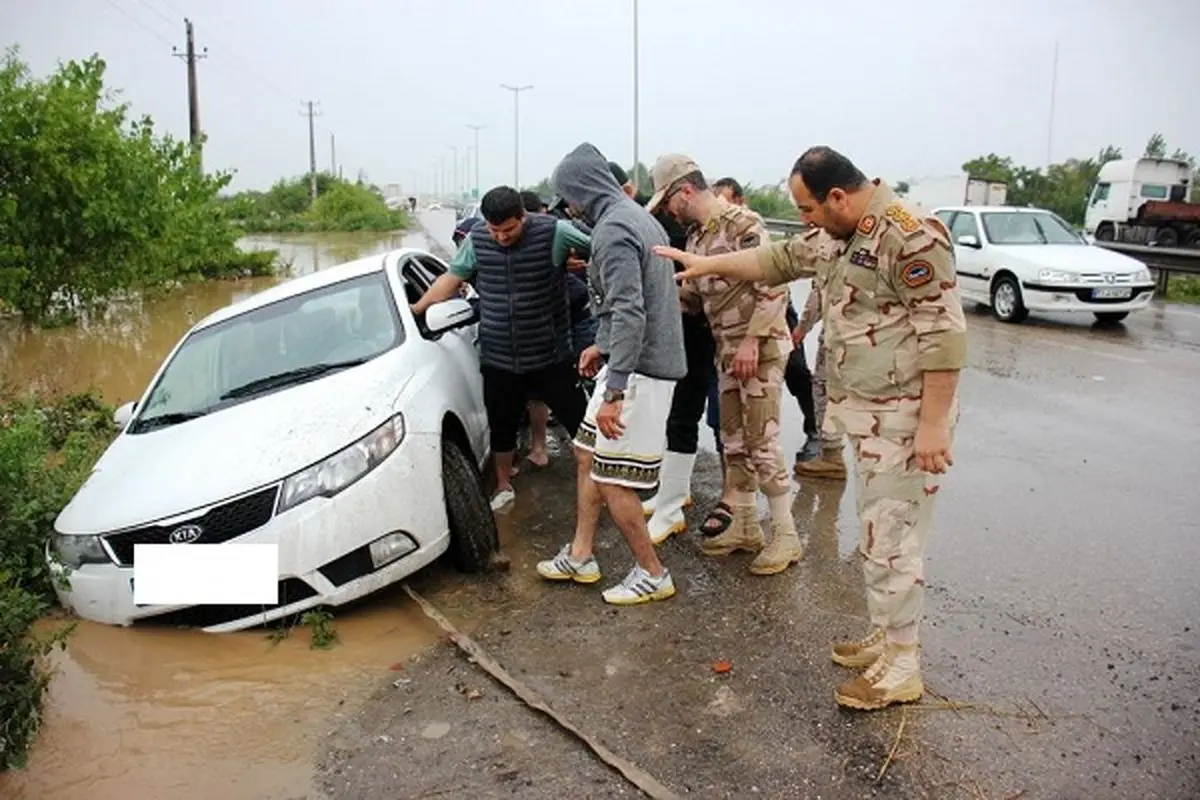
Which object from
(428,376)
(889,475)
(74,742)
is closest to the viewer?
(889,475)

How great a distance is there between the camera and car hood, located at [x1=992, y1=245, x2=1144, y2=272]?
37.3 feet

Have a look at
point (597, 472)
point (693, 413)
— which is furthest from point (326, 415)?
point (693, 413)

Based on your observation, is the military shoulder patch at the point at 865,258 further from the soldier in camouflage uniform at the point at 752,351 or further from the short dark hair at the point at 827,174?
the soldier in camouflage uniform at the point at 752,351

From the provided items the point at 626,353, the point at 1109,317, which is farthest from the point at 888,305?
the point at 1109,317

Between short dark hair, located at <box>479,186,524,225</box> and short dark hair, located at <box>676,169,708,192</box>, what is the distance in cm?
86

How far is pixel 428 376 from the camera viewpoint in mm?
4414

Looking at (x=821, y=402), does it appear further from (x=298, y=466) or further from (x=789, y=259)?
(x=298, y=466)

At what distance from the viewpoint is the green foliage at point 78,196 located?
10430mm

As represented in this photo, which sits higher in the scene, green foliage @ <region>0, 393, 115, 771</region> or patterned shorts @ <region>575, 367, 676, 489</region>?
patterned shorts @ <region>575, 367, 676, 489</region>

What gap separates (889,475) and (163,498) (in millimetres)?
2694

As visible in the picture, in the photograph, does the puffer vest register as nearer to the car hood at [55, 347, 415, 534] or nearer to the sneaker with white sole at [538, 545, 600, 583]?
the car hood at [55, 347, 415, 534]

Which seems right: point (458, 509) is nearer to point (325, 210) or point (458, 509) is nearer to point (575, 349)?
point (575, 349)

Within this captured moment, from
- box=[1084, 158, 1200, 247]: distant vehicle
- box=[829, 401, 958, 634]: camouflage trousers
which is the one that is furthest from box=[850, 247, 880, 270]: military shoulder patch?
box=[1084, 158, 1200, 247]: distant vehicle

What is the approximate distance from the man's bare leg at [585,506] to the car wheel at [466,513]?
0.41 metres
